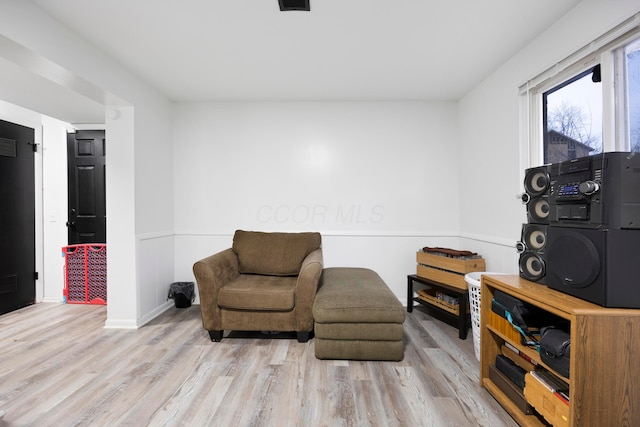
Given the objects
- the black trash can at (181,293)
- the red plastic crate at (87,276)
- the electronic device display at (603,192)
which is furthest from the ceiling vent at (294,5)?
the red plastic crate at (87,276)

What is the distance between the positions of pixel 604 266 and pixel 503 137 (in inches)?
66.4

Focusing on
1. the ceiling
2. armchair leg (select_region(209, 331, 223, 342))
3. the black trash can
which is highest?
the ceiling

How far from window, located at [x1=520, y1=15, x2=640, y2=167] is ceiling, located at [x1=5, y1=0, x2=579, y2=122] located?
1.18 feet

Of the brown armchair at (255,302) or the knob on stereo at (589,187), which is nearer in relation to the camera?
the knob on stereo at (589,187)

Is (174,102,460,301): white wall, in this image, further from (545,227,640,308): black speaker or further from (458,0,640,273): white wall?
(545,227,640,308): black speaker

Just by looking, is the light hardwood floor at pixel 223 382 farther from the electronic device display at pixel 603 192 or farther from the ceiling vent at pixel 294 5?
the ceiling vent at pixel 294 5

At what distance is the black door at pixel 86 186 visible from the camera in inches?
143

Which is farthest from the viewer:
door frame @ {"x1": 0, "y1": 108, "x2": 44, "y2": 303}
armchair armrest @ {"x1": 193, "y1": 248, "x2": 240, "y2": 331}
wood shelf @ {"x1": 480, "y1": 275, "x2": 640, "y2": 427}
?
door frame @ {"x1": 0, "y1": 108, "x2": 44, "y2": 303}

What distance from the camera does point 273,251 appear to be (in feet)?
9.96

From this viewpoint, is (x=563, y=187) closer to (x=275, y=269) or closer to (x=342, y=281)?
(x=342, y=281)

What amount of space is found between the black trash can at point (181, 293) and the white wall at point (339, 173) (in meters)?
0.53

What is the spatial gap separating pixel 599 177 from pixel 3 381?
3.46 meters

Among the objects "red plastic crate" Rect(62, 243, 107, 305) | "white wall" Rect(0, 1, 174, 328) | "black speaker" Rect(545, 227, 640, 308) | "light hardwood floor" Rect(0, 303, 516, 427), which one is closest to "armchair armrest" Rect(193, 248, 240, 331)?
"light hardwood floor" Rect(0, 303, 516, 427)

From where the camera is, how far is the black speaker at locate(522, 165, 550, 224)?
5.20ft
